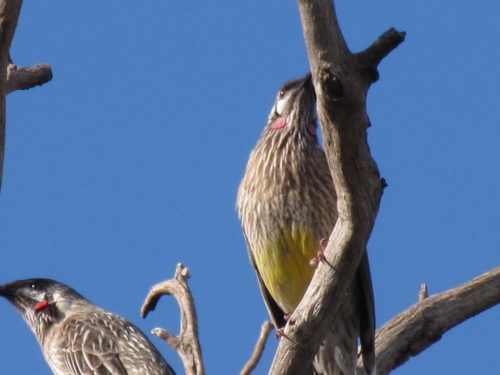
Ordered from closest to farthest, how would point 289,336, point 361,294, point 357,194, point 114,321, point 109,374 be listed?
point 357,194 → point 289,336 → point 361,294 → point 109,374 → point 114,321

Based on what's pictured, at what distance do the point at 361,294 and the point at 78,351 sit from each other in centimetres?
260

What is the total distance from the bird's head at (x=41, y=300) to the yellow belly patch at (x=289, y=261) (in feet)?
8.63

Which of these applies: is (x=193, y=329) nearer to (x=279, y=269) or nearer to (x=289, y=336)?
(x=279, y=269)

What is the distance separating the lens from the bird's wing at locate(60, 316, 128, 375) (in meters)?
8.38

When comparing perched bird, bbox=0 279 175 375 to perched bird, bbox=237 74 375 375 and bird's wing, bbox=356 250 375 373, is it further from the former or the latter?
bird's wing, bbox=356 250 375 373

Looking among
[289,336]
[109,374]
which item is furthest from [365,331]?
[109,374]

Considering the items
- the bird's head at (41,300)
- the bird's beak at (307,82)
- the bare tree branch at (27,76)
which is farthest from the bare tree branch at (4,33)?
the bird's head at (41,300)

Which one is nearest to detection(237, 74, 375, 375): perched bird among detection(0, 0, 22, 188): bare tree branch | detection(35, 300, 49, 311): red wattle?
detection(0, 0, 22, 188): bare tree branch

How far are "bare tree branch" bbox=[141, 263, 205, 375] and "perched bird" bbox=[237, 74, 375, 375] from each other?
533 millimetres

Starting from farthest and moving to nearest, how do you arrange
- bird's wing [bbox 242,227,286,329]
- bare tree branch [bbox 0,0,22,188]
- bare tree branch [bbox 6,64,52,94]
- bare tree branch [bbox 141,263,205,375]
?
1. bird's wing [bbox 242,227,286,329]
2. bare tree branch [bbox 141,263,205,375]
3. bare tree branch [bbox 6,64,52,94]
4. bare tree branch [bbox 0,0,22,188]

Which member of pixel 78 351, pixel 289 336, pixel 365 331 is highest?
pixel 78 351

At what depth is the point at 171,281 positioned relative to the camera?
7.78m

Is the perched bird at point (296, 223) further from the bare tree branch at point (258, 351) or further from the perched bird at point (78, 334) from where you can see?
the perched bird at point (78, 334)

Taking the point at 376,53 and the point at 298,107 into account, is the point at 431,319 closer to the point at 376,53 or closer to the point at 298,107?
the point at 298,107
